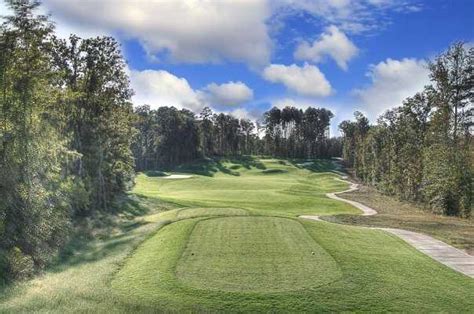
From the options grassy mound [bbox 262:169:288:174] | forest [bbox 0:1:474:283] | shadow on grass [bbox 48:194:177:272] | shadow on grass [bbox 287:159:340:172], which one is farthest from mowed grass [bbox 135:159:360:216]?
forest [bbox 0:1:474:283]

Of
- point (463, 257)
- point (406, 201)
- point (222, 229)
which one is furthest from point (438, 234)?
point (406, 201)

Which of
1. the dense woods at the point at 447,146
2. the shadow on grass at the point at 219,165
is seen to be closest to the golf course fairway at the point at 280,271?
the dense woods at the point at 447,146

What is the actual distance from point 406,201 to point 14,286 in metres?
63.0

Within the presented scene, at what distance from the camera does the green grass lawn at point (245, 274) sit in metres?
17.3

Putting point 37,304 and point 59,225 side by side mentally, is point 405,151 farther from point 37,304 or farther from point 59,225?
point 37,304

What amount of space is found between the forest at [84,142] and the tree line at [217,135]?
5593cm

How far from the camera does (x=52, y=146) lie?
2811 cm

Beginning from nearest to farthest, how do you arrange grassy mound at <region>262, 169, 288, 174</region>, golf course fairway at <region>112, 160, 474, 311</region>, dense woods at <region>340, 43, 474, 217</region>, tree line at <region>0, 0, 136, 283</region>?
golf course fairway at <region>112, 160, 474, 311</region>
tree line at <region>0, 0, 136, 283</region>
dense woods at <region>340, 43, 474, 217</region>
grassy mound at <region>262, 169, 288, 174</region>

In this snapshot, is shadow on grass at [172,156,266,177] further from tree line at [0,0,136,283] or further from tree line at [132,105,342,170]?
tree line at [0,0,136,283]

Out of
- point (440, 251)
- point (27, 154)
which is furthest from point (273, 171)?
point (27, 154)

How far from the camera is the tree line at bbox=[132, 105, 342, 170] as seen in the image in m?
159

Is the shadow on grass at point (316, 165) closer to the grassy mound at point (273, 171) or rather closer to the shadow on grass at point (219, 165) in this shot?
the grassy mound at point (273, 171)

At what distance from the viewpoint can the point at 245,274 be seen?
795 inches

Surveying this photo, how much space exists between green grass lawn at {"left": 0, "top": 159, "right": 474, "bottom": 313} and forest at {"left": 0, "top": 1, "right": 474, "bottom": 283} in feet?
10.0
